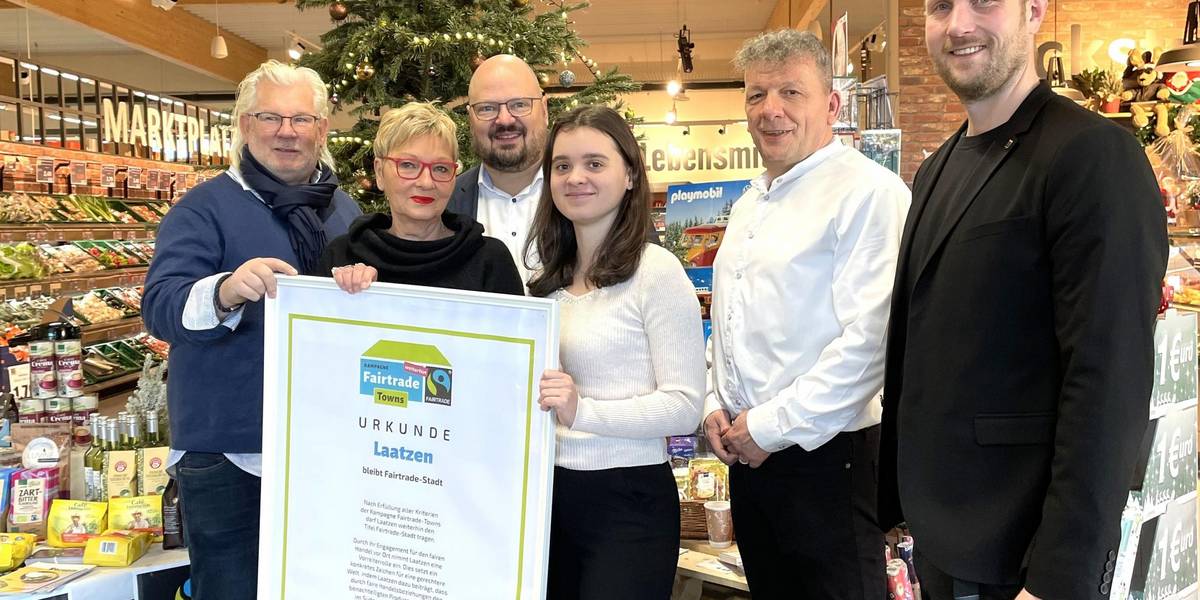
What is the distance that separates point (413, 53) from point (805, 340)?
2655 millimetres

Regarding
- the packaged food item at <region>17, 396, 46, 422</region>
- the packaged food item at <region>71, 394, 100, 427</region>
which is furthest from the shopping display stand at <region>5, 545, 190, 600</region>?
the packaged food item at <region>17, 396, 46, 422</region>

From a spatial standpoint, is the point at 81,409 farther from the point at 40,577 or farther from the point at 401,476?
the point at 401,476

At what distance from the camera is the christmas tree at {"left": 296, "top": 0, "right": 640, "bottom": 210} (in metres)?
4.08

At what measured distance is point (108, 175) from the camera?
7758mm

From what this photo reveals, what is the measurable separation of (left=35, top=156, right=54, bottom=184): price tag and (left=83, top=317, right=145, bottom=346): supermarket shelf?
3.87 feet

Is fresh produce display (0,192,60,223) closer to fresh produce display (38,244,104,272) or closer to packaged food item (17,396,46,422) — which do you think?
fresh produce display (38,244,104,272)

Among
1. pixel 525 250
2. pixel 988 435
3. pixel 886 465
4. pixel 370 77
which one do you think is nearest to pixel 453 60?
pixel 370 77

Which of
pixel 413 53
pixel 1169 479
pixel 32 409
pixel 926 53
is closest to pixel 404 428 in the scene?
pixel 1169 479

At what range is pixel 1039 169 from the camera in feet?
5.06

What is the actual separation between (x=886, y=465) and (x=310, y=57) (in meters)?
3.56

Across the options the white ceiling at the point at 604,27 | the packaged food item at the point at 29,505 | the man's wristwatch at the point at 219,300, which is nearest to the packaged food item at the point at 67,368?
the packaged food item at the point at 29,505

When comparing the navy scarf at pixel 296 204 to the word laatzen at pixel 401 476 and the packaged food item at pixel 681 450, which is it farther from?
the packaged food item at pixel 681 450

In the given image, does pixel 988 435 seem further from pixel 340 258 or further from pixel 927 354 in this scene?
pixel 340 258

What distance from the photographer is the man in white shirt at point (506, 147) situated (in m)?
3.01
